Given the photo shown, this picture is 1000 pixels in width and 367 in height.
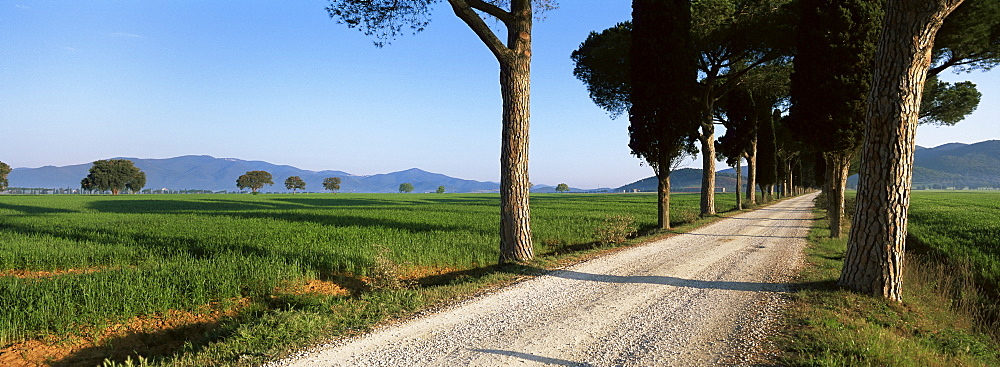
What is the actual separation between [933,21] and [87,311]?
40.4ft

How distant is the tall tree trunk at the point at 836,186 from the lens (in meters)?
13.2

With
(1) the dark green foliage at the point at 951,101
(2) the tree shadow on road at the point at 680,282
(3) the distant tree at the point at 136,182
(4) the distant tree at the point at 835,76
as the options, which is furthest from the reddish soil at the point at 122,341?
(3) the distant tree at the point at 136,182

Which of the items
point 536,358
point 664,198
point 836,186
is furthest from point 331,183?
point 536,358

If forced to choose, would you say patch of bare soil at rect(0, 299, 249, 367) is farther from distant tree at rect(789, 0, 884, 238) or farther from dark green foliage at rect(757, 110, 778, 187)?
dark green foliage at rect(757, 110, 778, 187)

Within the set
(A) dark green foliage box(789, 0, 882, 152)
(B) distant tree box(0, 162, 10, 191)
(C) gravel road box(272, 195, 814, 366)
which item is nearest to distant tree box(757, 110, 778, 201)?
(A) dark green foliage box(789, 0, 882, 152)

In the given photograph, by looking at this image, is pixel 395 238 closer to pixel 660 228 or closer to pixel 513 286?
pixel 513 286

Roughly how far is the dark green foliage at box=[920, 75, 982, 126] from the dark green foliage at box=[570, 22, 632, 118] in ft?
60.2

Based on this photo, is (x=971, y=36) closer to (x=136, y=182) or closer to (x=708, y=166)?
(x=708, y=166)

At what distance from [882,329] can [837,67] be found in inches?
452

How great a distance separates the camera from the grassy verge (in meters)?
3.73

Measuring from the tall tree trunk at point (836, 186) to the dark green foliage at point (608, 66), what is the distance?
8.33 metres

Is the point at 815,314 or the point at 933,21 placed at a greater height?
the point at 933,21

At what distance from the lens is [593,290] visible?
639 cm

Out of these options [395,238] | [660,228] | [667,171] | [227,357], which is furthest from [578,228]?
[227,357]
